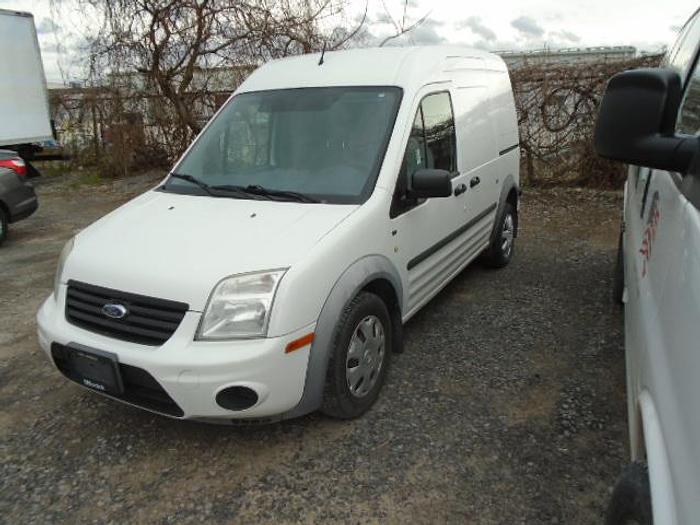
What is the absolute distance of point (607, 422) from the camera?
2910 mm

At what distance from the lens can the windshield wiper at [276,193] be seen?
3.01m

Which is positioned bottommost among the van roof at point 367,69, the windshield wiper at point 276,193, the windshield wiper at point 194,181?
→ the windshield wiper at point 276,193

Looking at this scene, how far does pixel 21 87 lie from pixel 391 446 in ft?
41.4

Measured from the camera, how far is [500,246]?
5.20 metres

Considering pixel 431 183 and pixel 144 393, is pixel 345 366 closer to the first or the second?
pixel 144 393

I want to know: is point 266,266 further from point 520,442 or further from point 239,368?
point 520,442

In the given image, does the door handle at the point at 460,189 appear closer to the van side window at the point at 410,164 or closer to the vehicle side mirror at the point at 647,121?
the van side window at the point at 410,164

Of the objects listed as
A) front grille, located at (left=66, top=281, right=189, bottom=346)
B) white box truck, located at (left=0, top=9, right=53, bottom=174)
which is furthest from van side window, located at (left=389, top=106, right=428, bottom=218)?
white box truck, located at (left=0, top=9, right=53, bottom=174)

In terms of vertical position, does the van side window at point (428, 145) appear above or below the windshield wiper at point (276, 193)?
above

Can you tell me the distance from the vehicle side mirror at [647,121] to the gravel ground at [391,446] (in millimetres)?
1609

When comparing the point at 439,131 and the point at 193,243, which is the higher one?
the point at 439,131

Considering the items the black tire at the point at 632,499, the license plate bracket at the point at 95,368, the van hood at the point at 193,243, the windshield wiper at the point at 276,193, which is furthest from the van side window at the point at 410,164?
the black tire at the point at 632,499

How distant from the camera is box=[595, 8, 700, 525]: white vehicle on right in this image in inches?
43.8

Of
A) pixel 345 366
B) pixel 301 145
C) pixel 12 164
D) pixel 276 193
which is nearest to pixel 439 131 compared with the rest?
pixel 301 145
